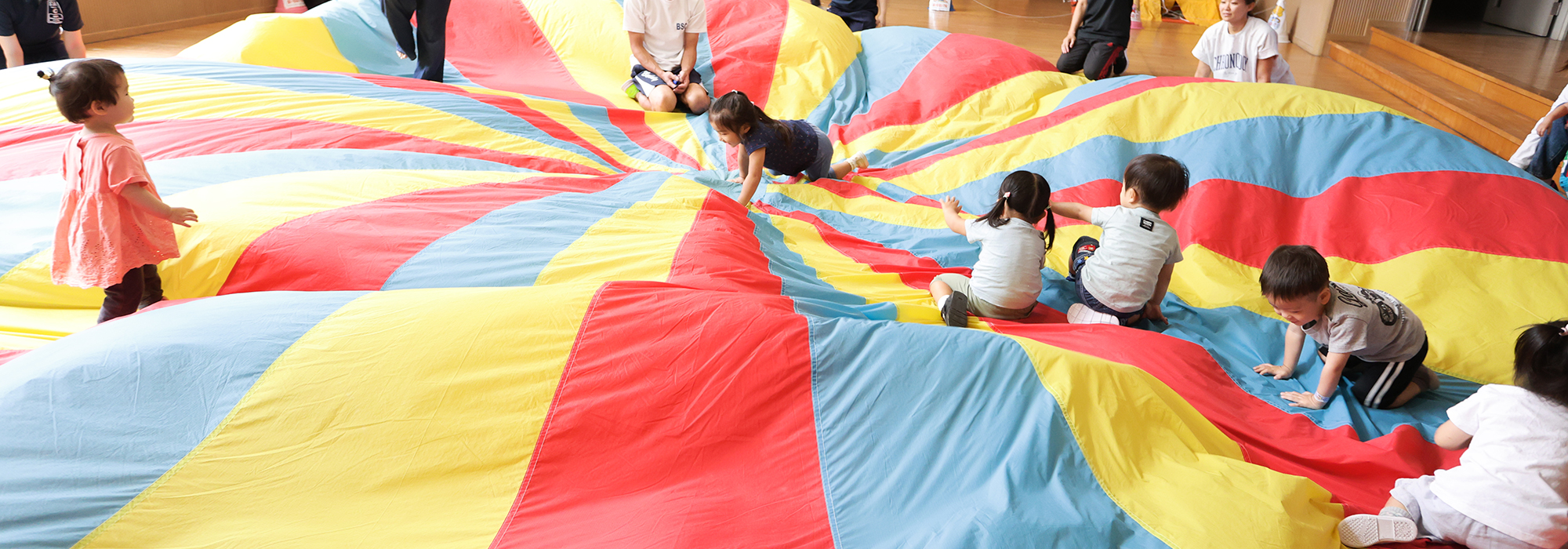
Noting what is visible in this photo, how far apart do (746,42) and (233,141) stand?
2246 mm

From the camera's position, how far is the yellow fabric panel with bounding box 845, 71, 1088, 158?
10.6 feet

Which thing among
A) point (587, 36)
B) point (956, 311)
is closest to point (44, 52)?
point (587, 36)

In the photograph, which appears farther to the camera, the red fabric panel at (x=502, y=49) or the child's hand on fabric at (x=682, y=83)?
the red fabric panel at (x=502, y=49)

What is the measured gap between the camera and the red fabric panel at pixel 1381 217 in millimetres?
2225

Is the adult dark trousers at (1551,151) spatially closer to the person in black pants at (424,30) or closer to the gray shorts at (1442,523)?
the gray shorts at (1442,523)

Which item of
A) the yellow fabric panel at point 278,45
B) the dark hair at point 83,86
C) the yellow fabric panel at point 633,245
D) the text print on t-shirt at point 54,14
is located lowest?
the yellow fabric panel at point 633,245

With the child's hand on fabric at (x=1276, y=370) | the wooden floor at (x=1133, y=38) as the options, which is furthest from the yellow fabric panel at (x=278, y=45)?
the wooden floor at (x=1133, y=38)

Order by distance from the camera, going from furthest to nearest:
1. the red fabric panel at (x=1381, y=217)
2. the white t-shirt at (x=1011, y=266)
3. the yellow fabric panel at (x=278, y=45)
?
the yellow fabric panel at (x=278, y=45) < the red fabric panel at (x=1381, y=217) < the white t-shirt at (x=1011, y=266)

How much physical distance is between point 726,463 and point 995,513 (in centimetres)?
41

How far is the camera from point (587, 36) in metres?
4.06

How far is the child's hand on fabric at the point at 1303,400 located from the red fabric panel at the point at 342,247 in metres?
1.93

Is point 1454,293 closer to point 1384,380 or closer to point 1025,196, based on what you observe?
point 1384,380

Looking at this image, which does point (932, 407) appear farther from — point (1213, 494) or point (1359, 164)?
point (1359, 164)

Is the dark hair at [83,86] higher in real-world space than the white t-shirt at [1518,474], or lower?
higher
